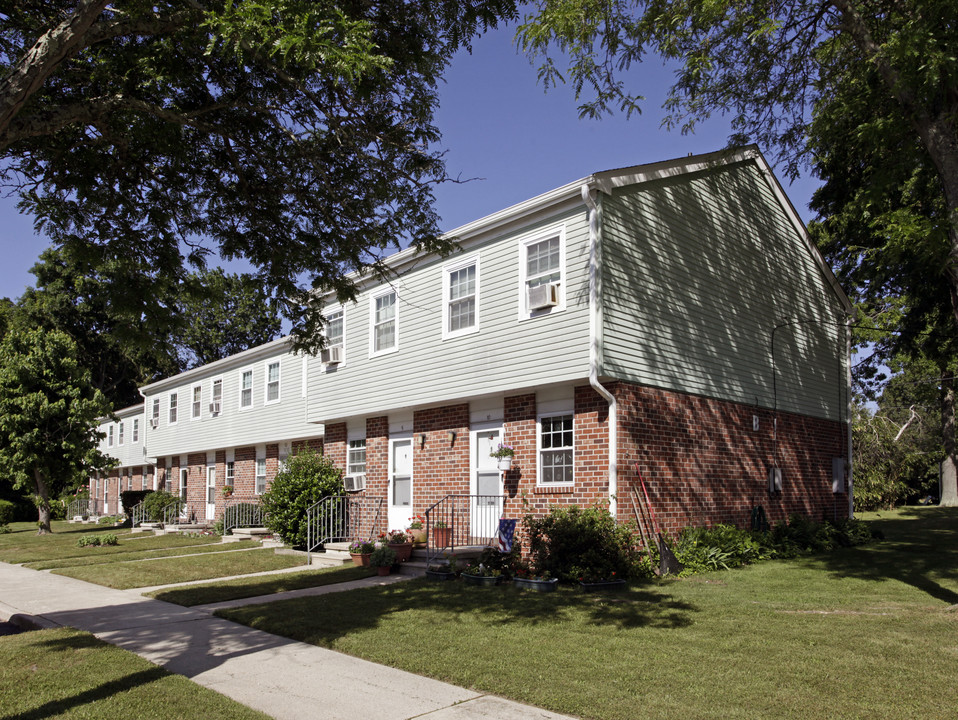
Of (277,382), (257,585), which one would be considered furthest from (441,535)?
(277,382)

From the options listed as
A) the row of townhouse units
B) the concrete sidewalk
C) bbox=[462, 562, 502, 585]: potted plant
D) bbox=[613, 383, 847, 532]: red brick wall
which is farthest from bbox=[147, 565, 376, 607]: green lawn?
bbox=[613, 383, 847, 532]: red brick wall

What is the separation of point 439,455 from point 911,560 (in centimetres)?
900

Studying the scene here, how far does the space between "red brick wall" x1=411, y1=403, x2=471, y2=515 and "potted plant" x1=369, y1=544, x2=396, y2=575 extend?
2.09 meters

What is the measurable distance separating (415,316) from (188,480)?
1884cm

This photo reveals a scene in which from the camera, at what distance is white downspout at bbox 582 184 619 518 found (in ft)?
38.3

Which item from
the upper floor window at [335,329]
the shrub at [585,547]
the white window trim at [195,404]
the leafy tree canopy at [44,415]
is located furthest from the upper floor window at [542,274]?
the leafy tree canopy at [44,415]

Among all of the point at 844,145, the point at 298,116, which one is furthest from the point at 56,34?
the point at 844,145

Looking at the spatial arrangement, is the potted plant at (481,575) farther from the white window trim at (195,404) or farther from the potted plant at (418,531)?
the white window trim at (195,404)

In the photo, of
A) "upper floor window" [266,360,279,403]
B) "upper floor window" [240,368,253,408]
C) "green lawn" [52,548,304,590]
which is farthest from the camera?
"upper floor window" [240,368,253,408]

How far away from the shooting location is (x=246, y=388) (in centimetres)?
2559

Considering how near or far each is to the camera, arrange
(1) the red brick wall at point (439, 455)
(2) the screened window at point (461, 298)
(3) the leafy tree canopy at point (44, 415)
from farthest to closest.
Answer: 1. (3) the leafy tree canopy at point (44, 415)
2. (1) the red brick wall at point (439, 455)
3. (2) the screened window at point (461, 298)

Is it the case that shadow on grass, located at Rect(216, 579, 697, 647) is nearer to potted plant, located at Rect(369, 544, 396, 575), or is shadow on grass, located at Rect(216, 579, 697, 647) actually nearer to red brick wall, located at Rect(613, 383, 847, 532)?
potted plant, located at Rect(369, 544, 396, 575)

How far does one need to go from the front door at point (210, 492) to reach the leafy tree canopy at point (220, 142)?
20.6 meters

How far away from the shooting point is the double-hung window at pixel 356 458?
1786 cm
